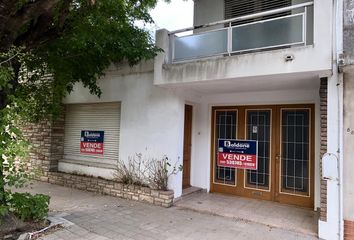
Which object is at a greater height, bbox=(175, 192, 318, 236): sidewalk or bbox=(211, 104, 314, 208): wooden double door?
bbox=(211, 104, 314, 208): wooden double door

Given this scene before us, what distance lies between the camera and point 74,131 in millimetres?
9891

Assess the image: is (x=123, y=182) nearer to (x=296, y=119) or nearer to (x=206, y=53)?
(x=206, y=53)

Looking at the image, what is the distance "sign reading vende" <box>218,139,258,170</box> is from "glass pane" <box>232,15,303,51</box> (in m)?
2.83

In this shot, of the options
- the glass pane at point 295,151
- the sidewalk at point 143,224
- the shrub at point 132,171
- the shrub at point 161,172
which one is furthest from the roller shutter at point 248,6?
the sidewalk at point 143,224

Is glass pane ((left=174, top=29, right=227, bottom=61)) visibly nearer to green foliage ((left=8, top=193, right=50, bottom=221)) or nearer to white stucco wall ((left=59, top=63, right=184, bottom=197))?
white stucco wall ((left=59, top=63, right=184, bottom=197))

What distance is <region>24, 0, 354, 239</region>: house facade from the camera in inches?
200

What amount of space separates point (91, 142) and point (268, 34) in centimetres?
643

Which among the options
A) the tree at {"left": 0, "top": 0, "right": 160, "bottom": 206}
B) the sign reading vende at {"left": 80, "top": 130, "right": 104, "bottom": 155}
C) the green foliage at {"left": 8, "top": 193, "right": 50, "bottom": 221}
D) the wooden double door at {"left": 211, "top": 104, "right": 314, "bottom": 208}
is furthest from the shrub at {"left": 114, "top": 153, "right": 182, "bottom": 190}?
the green foliage at {"left": 8, "top": 193, "right": 50, "bottom": 221}

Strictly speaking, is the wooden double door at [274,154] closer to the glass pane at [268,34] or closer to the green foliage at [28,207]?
the glass pane at [268,34]

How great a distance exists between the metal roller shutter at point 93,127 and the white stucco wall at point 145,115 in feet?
1.08

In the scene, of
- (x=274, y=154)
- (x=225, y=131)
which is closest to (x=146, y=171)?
(x=225, y=131)

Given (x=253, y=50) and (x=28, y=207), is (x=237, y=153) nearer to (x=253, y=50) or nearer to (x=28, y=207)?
(x=253, y=50)

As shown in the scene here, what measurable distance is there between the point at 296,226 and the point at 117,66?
21.2ft

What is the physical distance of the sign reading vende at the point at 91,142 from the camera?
898 centimetres
